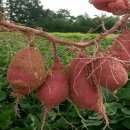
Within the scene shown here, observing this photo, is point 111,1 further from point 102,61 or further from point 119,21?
point 102,61

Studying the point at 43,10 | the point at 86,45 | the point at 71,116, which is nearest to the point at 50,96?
the point at 86,45

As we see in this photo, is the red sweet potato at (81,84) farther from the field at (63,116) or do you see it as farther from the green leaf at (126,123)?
the green leaf at (126,123)

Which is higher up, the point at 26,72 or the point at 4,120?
the point at 26,72

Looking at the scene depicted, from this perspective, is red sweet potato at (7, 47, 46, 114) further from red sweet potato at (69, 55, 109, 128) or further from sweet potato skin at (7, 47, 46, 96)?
red sweet potato at (69, 55, 109, 128)

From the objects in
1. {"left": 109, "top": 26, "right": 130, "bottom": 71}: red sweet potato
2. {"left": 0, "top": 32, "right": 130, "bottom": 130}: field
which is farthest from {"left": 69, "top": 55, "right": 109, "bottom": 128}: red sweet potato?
{"left": 0, "top": 32, "right": 130, "bottom": 130}: field

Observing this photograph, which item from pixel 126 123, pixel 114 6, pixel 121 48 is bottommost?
pixel 126 123

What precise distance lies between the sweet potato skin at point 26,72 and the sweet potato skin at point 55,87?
53mm

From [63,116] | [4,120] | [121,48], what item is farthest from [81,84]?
[63,116]

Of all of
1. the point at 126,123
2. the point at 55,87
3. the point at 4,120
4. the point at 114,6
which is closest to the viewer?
the point at 114,6

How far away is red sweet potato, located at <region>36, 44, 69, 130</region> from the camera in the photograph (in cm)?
166

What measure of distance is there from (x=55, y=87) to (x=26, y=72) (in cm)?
15

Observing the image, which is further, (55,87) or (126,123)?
(126,123)

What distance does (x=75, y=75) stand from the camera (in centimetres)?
164

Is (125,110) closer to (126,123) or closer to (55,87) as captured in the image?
(126,123)
